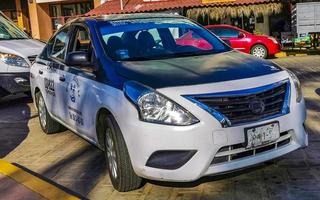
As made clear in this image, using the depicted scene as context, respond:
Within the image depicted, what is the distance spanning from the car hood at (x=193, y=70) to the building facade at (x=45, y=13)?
23.2 meters

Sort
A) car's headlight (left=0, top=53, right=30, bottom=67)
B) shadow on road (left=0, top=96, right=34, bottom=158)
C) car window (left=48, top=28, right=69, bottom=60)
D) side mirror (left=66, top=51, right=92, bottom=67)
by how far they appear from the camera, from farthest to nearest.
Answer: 1. car's headlight (left=0, top=53, right=30, bottom=67)
2. shadow on road (left=0, top=96, right=34, bottom=158)
3. car window (left=48, top=28, right=69, bottom=60)
4. side mirror (left=66, top=51, right=92, bottom=67)

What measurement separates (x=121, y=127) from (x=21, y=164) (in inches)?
81.6

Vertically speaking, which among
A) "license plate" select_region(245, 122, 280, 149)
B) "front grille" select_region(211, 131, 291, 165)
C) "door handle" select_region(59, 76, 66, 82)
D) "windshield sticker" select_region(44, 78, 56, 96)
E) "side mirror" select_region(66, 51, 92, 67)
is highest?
"side mirror" select_region(66, 51, 92, 67)

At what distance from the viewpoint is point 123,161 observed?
4277mm

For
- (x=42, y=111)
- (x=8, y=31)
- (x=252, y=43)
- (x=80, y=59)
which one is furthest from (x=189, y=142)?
(x=252, y=43)

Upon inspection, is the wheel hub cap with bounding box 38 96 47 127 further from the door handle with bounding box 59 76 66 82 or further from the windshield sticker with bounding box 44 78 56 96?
the door handle with bounding box 59 76 66 82

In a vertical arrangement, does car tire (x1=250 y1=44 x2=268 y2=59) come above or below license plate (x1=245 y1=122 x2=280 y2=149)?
below

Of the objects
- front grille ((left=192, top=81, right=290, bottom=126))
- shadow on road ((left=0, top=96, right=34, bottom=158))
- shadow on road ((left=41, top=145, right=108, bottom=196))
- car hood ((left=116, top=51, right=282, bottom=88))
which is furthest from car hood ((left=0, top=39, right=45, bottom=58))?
front grille ((left=192, top=81, right=290, bottom=126))

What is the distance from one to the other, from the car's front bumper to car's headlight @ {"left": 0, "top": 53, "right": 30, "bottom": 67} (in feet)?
19.7

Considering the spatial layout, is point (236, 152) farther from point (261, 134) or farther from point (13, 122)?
point (13, 122)

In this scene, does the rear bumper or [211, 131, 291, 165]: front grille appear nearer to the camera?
[211, 131, 291, 165]: front grille

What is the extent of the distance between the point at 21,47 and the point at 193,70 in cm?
640

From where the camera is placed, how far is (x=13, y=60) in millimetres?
9641

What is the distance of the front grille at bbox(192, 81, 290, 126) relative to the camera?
396 centimetres
